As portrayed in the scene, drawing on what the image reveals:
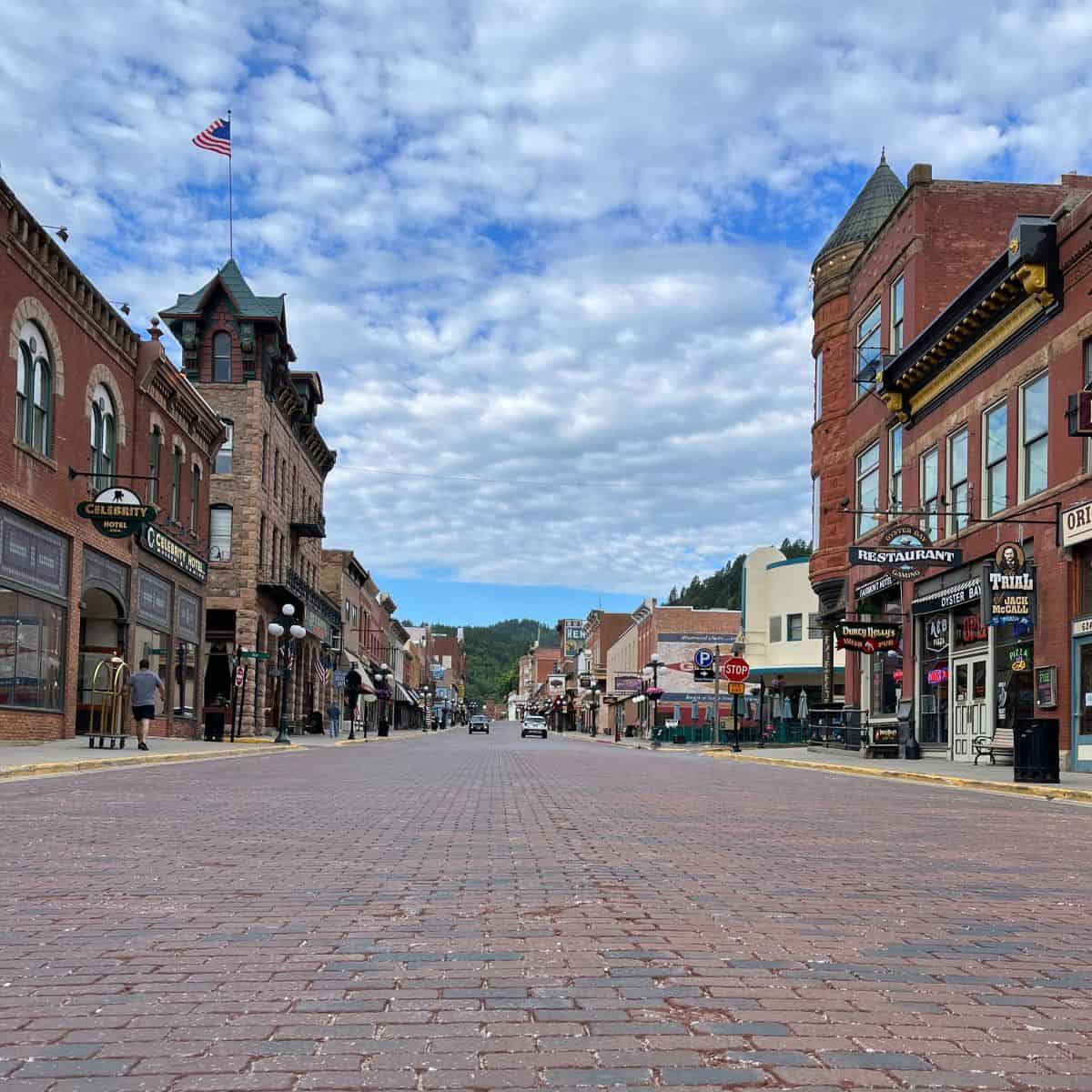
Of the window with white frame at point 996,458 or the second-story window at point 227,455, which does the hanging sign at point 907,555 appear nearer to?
the window with white frame at point 996,458

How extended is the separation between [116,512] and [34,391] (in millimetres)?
3129

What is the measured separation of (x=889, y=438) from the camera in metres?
35.1

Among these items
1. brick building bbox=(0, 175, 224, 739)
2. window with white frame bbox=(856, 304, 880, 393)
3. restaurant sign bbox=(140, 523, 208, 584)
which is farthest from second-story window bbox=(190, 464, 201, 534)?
window with white frame bbox=(856, 304, 880, 393)

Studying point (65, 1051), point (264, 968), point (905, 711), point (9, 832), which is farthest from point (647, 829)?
point (905, 711)

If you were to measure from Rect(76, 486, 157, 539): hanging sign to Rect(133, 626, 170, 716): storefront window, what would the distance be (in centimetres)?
590

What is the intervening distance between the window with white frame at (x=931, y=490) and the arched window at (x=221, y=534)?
88.4 feet

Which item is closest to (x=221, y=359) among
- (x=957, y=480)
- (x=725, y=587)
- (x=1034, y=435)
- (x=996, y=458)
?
(x=957, y=480)

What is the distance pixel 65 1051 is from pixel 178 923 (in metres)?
2.27

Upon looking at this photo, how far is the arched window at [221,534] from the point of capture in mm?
47562

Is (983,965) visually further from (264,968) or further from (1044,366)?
(1044,366)

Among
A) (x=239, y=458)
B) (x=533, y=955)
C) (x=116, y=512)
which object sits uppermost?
(x=239, y=458)

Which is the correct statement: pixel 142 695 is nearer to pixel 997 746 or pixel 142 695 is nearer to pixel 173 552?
pixel 173 552

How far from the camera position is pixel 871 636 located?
33.1 metres

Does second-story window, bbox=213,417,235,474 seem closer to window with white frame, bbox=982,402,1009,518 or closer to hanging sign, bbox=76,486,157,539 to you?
hanging sign, bbox=76,486,157,539
